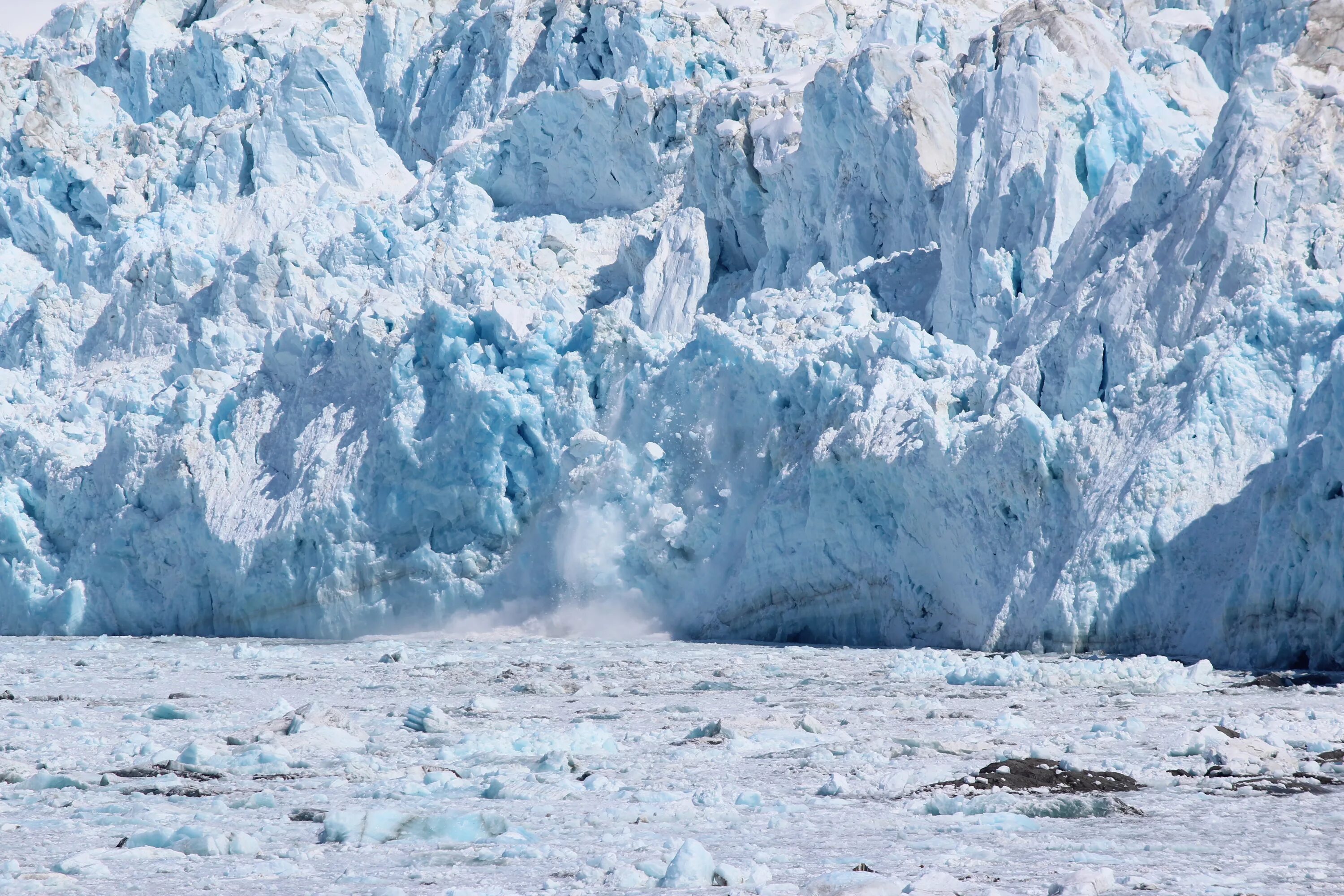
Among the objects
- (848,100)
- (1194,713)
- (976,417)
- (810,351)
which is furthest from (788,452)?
(1194,713)

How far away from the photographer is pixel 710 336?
62.5 feet

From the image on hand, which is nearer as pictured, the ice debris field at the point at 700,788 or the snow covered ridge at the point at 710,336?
the ice debris field at the point at 700,788

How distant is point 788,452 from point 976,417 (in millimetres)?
2762

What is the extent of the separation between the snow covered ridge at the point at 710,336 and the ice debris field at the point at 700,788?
131 inches

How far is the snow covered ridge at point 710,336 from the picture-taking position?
45.9ft

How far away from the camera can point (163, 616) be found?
21984 millimetres

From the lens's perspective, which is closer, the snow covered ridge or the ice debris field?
the ice debris field

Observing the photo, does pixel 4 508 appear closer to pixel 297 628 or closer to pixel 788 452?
pixel 297 628

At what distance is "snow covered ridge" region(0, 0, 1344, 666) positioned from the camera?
13992 mm

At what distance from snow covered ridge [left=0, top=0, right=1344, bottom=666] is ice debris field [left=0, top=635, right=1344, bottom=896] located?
3.32m

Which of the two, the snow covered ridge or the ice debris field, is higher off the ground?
the snow covered ridge

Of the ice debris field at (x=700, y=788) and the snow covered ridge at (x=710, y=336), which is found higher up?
the snow covered ridge at (x=710, y=336)

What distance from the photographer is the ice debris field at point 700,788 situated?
4.56m

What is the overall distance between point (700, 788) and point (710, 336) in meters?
13.1
